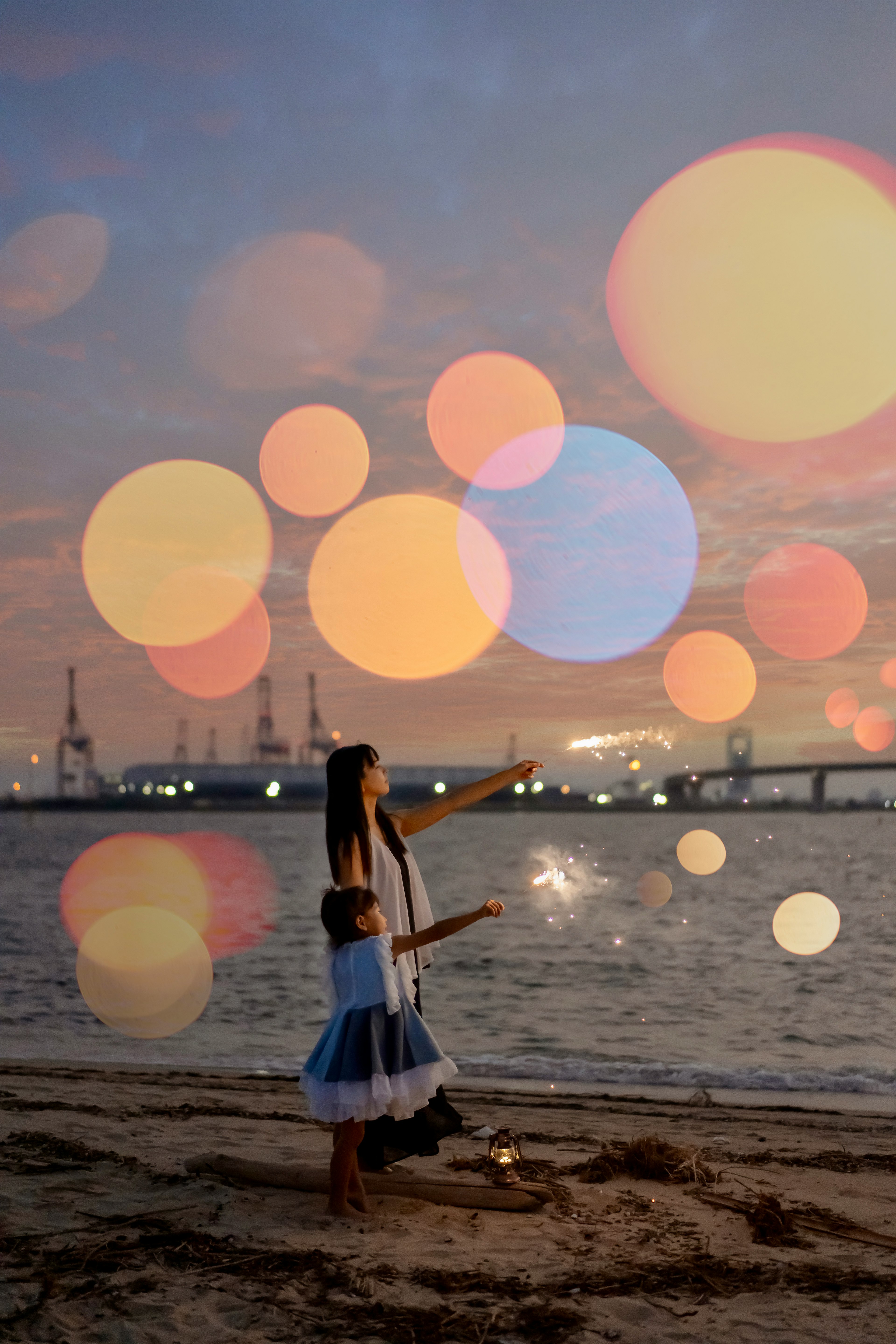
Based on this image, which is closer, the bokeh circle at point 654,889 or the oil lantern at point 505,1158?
the oil lantern at point 505,1158

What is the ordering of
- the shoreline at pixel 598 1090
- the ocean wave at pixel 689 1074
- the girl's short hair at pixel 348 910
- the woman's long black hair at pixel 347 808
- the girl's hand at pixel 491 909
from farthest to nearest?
the ocean wave at pixel 689 1074, the shoreline at pixel 598 1090, the woman's long black hair at pixel 347 808, the girl's short hair at pixel 348 910, the girl's hand at pixel 491 909

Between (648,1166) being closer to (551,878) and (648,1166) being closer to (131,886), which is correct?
(551,878)

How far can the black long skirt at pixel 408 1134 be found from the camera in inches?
222

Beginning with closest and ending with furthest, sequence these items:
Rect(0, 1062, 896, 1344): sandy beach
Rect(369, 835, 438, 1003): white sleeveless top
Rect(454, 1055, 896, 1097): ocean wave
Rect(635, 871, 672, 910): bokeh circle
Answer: Rect(0, 1062, 896, 1344): sandy beach
Rect(369, 835, 438, 1003): white sleeveless top
Rect(454, 1055, 896, 1097): ocean wave
Rect(635, 871, 672, 910): bokeh circle

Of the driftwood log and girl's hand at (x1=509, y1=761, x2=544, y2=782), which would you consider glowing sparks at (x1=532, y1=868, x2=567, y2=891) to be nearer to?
girl's hand at (x1=509, y1=761, x2=544, y2=782)

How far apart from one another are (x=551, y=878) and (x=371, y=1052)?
2.03 m

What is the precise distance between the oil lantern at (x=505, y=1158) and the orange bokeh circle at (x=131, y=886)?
79.5ft

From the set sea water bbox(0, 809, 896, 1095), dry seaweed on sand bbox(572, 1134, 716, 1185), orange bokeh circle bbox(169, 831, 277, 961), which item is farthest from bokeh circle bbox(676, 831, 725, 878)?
dry seaweed on sand bbox(572, 1134, 716, 1185)

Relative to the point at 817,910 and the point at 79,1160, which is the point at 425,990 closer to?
the point at 79,1160

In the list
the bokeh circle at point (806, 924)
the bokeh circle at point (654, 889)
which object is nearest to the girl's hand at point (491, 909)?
the bokeh circle at point (806, 924)

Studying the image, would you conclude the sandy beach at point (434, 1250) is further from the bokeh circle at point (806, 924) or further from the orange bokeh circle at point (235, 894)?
the bokeh circle at point (806, 924)

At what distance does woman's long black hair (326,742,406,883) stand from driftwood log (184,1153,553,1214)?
1747 millimetres

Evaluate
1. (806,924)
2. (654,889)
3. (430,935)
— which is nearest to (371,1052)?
(430,935)

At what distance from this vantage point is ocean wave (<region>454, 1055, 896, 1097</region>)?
10961 mm
